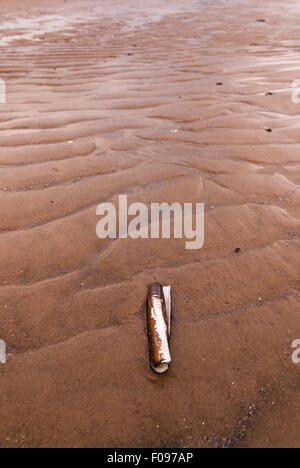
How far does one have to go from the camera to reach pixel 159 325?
3.86ft

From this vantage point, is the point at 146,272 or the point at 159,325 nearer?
the point at 159,325

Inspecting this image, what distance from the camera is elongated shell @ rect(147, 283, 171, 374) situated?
1.08 metres

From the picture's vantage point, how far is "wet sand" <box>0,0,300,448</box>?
98cm

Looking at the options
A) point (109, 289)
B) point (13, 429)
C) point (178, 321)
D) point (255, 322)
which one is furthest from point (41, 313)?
point (255, 322)

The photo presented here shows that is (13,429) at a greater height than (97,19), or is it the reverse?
(97,19)

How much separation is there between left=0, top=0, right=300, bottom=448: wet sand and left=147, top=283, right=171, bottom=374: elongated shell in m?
0.04

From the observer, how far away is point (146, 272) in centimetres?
146

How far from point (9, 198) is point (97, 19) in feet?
36.5

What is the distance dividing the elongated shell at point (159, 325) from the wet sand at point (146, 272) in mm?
42

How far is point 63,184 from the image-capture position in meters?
2.03

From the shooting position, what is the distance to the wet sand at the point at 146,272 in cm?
98

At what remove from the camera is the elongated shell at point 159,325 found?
3.54ft

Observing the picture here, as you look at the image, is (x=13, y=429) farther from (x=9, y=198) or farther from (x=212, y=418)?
(x=9, y=198)

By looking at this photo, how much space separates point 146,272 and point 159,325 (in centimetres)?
33
